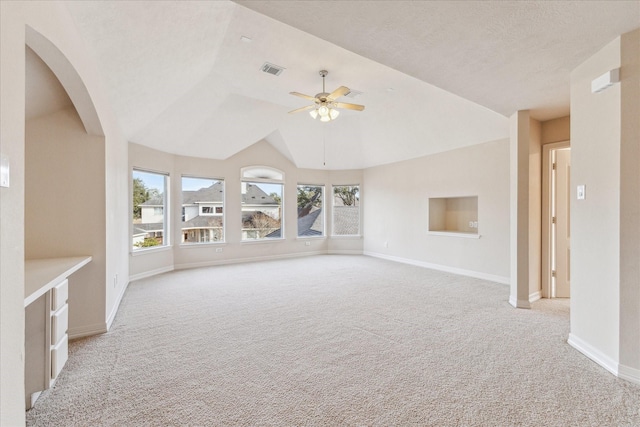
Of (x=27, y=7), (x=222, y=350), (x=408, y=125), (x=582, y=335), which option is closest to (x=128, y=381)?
(x=222, y=350)

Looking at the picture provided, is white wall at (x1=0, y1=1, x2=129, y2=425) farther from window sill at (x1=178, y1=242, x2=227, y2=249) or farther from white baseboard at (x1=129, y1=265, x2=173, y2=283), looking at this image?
window sill at (x1=178, y1=242, x2=227, y2=249)

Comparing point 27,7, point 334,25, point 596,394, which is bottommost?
point 596,394

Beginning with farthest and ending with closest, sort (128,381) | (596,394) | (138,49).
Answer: (138,49), (128,381), (596,394)

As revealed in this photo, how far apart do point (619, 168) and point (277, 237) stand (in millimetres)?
6728

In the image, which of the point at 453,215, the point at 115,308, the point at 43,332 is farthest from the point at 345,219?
the point at 43,332

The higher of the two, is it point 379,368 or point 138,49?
point 138,49

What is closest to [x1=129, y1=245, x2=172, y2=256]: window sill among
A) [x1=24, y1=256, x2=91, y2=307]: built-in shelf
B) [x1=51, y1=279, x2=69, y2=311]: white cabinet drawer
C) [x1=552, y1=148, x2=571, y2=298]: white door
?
[x1=24, y1=256, x2=91, y2=307]: built-in shelf

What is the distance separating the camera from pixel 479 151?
5.51 metres

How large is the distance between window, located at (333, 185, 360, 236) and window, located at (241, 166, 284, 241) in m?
1.64

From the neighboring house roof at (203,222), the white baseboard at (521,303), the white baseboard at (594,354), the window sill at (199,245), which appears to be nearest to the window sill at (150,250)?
the window sill at (199,245)

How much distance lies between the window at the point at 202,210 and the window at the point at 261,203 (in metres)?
0.59

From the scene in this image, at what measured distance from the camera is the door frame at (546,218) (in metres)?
4.18

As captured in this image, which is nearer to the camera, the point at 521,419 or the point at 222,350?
the point at 521,419

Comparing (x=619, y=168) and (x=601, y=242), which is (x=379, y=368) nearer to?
(x=601, y=242)
